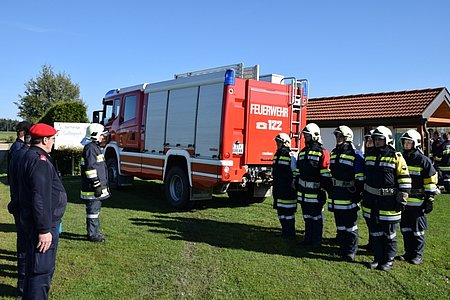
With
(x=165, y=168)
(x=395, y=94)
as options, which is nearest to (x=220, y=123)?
(x=165, y=168)

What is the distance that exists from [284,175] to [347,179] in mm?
1400

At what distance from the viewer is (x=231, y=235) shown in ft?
25.3

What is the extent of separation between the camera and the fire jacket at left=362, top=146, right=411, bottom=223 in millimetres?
5746

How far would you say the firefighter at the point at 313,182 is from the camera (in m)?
6.88

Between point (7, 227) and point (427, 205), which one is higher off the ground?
point (427, 205)

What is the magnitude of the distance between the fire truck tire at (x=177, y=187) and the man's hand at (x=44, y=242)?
607 centimetres

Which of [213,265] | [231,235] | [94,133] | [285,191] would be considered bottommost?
[213,265]

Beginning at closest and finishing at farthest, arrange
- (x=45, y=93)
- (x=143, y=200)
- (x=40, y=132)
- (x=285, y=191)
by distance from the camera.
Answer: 1. (x=40, y=132)
2. (x=285, y=191)
3. (x=143, y=200)
4. (x=45, y=93)

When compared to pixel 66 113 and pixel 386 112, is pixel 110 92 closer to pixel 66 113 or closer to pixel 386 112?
pixel 66 113

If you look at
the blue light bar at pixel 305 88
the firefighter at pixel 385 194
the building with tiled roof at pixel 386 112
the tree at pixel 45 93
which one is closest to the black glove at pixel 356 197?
the firefighter at pixel 385 194

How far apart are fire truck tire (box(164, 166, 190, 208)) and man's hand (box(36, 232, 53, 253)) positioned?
6.07 meters

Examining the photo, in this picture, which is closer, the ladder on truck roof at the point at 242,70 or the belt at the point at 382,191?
the belt at the point at 382,191

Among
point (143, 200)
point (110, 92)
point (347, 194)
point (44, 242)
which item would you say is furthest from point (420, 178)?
point (110, 92)

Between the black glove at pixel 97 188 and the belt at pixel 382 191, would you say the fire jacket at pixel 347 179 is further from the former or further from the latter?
the black glove at pixel 97 188
